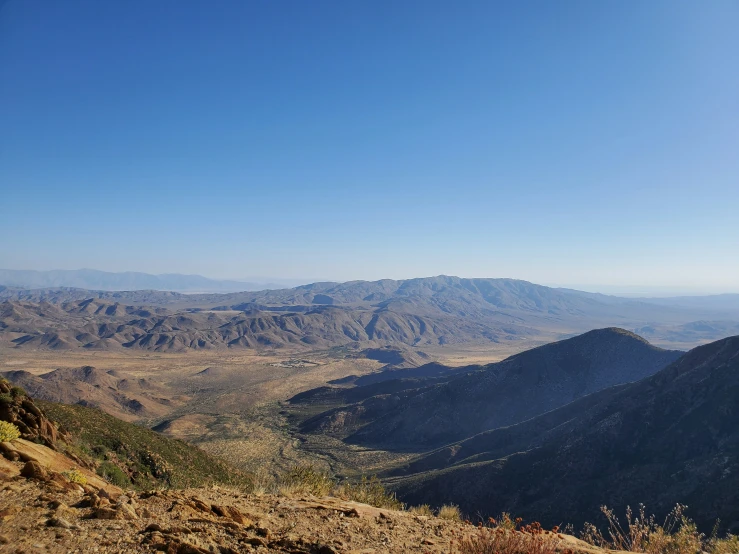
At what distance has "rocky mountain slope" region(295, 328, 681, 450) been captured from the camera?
61125 mm

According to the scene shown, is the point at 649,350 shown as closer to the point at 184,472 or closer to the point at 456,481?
the point at 456,481

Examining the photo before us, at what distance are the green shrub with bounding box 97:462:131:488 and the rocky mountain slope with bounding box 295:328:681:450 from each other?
46.8m

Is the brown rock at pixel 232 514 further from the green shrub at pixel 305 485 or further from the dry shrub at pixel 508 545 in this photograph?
the dry shrub at pixel 508 545

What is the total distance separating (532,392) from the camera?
6431 cm

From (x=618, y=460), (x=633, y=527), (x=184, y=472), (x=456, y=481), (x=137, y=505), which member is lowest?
(x=456, y=481)

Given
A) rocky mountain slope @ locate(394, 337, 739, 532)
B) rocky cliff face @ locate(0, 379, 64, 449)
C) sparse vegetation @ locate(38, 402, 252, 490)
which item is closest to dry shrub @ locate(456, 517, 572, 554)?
rocky cliff face @ locate(0, 379, 64, 449)

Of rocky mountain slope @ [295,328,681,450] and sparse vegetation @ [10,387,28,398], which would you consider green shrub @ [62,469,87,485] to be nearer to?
sparse vegetation @ [10,387,28,398]

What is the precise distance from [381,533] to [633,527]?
14.1ft

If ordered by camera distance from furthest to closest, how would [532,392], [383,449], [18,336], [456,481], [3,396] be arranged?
[18,336], [532,392], [383,449], [456,481], [3,396]

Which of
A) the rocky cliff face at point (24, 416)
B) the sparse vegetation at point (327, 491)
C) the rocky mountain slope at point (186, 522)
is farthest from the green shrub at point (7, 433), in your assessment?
the sparse vegetation at point (327, 491)

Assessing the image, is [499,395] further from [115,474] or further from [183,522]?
[183,522]

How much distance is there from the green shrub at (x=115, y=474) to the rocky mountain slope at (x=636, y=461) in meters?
24.1

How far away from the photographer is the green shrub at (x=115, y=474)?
13758 mm

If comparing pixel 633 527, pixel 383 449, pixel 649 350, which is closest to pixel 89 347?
pixel 383 449
